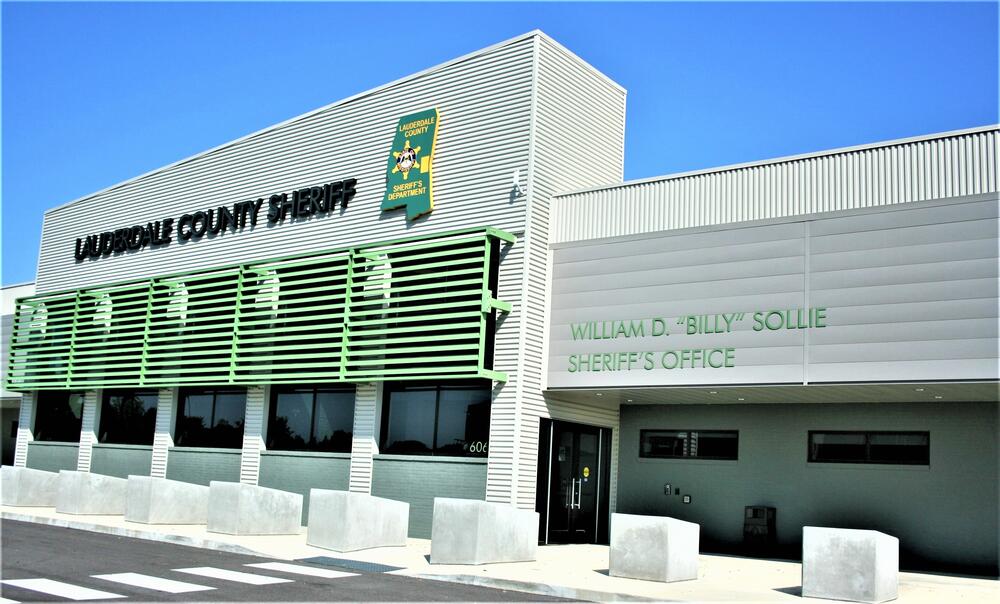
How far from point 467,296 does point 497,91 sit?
4853 millimetres

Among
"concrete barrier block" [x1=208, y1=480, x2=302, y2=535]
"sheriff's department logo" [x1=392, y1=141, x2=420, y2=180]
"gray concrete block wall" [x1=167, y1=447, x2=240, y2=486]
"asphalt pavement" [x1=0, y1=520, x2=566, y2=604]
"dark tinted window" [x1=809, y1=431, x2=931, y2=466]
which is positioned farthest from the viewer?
"gray concrete block wall" [x1=167, y1=447, x2=240, y2=486]

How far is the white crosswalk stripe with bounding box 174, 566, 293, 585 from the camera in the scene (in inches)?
545

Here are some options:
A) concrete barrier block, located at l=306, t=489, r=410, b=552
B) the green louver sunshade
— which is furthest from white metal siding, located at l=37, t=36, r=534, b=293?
concrete barrier block, located at l=306, t=489, r=410, b=552

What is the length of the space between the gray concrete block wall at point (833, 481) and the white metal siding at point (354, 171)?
252 inches

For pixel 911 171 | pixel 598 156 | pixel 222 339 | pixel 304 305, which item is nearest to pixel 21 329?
pixel 222 339

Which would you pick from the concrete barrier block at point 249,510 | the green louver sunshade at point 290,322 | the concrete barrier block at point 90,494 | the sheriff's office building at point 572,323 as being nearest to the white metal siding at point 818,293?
the sheriff's office building at point 572,323

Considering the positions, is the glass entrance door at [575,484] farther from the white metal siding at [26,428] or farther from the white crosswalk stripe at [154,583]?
the white metal siding at [26,428]

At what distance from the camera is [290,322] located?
24812mm

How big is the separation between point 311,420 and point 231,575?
1081 cm

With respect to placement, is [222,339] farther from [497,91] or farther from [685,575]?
[685,575]

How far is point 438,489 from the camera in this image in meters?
21.8

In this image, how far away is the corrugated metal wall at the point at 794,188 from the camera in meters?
17.1

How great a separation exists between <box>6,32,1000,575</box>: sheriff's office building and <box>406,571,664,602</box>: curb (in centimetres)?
521

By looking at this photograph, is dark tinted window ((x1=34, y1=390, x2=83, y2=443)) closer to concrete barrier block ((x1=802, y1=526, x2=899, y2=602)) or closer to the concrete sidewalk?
the concrete sidewalk
